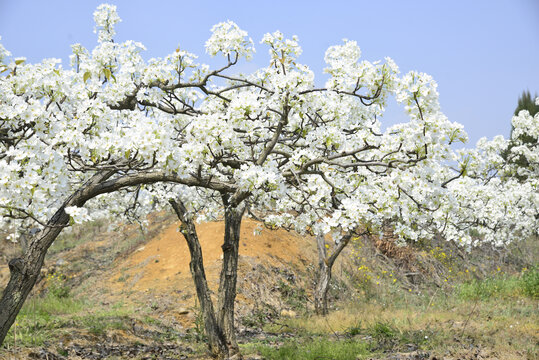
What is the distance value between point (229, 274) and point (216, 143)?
3465 millimetres

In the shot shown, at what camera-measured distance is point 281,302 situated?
14.1m

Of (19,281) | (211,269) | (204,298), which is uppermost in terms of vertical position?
(211,269)

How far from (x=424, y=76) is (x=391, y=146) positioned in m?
0.89

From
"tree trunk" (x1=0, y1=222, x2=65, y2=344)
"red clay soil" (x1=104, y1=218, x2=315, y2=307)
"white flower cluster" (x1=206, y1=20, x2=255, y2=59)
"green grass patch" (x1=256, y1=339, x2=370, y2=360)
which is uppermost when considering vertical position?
"white flower cluster" (x1=206, y1=20, x2=255, y2=59)

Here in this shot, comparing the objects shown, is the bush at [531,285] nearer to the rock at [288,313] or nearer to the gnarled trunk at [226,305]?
the rock at [288,313]

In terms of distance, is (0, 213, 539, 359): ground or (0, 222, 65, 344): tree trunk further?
(0, 213, 539, 359): ground

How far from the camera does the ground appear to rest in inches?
322

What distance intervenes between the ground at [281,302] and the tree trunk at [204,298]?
1.64 feet

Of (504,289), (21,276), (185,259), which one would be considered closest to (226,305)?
(21,276)

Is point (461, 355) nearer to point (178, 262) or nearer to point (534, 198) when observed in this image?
point (534, 198)

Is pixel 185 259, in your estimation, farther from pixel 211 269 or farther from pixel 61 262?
Result: pixel 61 262

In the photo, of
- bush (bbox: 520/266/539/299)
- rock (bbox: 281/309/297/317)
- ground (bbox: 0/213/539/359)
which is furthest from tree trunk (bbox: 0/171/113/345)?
bush (bbox: 520/266/539/299)

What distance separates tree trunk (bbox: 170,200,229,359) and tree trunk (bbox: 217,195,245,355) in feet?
0.38

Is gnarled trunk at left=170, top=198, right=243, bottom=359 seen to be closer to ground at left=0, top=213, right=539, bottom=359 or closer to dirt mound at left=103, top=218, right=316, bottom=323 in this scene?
ground at left=0, top=213, right=539, bottom=359
